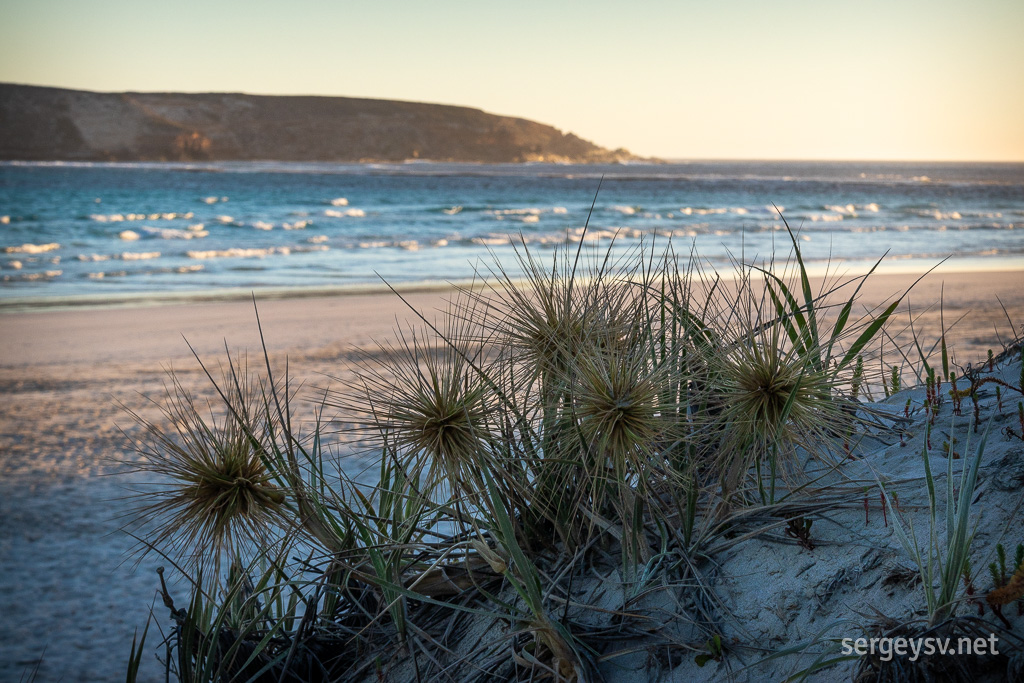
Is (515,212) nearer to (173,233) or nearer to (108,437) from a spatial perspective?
(173,233)

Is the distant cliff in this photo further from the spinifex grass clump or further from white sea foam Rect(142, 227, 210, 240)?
the spinifex grass clump

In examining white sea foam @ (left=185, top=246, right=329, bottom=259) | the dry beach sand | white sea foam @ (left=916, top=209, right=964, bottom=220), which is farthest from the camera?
white sea foam @ (left=916, top=209, right=964, bottom=220)

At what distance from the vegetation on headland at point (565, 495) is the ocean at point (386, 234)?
1.35 feet

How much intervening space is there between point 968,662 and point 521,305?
1.27 m

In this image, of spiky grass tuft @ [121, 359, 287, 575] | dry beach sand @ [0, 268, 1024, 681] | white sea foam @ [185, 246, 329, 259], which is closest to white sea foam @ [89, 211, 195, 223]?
white sea foam @ [185, 246, 329, 259]

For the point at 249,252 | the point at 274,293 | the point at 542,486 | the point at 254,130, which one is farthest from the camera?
the point at 254,130

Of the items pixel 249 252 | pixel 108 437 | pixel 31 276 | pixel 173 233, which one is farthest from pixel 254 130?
pixel 108 437

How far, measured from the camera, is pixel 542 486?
1904 mm

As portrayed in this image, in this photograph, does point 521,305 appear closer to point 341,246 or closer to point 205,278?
point 205,278

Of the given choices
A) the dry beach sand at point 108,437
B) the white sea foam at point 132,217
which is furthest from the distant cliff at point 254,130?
the dry beach sand at point 108,437

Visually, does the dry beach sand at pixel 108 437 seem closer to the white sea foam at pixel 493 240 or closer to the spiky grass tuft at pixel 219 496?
the spiky grass tuft at pixel 219 496

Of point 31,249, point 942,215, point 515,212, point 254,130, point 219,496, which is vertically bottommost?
point 31,249

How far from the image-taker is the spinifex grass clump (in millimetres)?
1757

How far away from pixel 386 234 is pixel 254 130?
306ft
